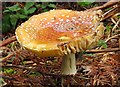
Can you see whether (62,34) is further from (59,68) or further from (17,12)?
→ (17,12)

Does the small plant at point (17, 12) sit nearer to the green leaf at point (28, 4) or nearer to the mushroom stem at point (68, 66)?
the green leaf at point (28, 4)

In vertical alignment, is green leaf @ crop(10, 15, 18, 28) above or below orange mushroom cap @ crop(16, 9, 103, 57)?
above

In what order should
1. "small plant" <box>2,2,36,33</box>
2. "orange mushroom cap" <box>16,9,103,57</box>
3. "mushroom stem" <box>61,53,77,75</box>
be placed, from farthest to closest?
"small plant" <box>2,2,36,33</box> → "mushroom stem" <box>61,53,77,75</box> → "orange mushroom cap" <box>16,9,103,57</box>

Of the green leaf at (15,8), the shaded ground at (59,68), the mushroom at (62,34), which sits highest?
the green leaf at (15,8)

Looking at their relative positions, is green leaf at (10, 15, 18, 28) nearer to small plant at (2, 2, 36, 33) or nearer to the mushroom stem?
small plant at (2, 2, 36, 33)

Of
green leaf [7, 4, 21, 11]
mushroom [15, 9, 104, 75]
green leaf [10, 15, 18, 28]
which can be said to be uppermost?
green leaf [7, 4, 21, 11]

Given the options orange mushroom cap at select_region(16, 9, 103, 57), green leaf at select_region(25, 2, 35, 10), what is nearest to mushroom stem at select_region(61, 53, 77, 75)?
orange mushroom cap at select_region(16, 9, 103, 57)

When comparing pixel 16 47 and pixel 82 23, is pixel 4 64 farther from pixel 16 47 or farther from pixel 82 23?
pixel 82 23

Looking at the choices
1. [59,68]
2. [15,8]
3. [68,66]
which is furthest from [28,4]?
[68,66]

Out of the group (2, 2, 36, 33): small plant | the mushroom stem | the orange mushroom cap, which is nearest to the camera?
the orange mushroom cap

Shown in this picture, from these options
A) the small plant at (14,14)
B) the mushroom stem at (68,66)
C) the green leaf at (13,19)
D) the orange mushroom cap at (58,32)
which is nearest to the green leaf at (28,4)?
the small plant at (14,14)
